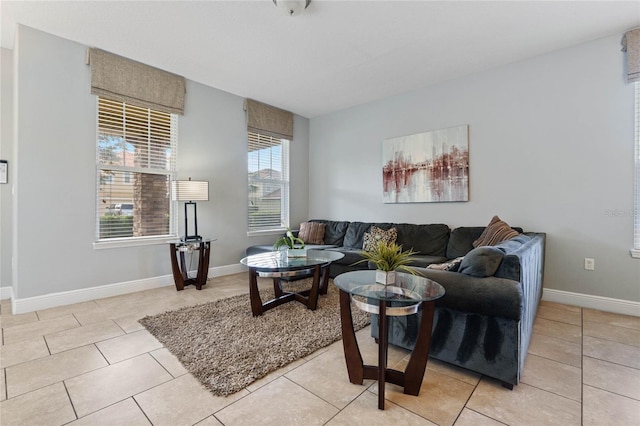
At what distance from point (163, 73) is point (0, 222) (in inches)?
96.6

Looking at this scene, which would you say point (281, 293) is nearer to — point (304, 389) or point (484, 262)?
point (304, 389)

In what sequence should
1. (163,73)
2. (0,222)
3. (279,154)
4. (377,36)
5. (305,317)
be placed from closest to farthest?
(305,317)
(377,36)
(0,222)
(163,73)
(279,154)

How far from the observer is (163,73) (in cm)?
360

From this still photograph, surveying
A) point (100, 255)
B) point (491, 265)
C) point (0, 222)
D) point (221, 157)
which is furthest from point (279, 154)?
point (491, 265)

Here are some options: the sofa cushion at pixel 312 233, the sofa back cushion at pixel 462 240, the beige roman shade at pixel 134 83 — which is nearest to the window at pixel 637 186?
the sofa back cushion at pixel 462 240

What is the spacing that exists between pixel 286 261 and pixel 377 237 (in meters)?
1.62

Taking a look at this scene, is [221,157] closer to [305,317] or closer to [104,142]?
[104,142]

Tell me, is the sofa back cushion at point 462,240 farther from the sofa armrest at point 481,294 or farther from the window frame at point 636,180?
the sofa armrest at point 481,294

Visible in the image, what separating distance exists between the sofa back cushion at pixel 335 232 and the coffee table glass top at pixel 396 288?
8.89 feet

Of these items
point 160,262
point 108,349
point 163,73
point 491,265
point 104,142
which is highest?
point 163,73

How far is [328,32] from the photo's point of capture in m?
2.80

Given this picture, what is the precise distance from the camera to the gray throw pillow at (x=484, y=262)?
1.68 metres

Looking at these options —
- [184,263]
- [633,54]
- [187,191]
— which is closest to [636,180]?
[633,54]

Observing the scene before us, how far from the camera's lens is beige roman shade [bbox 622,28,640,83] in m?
2.67
